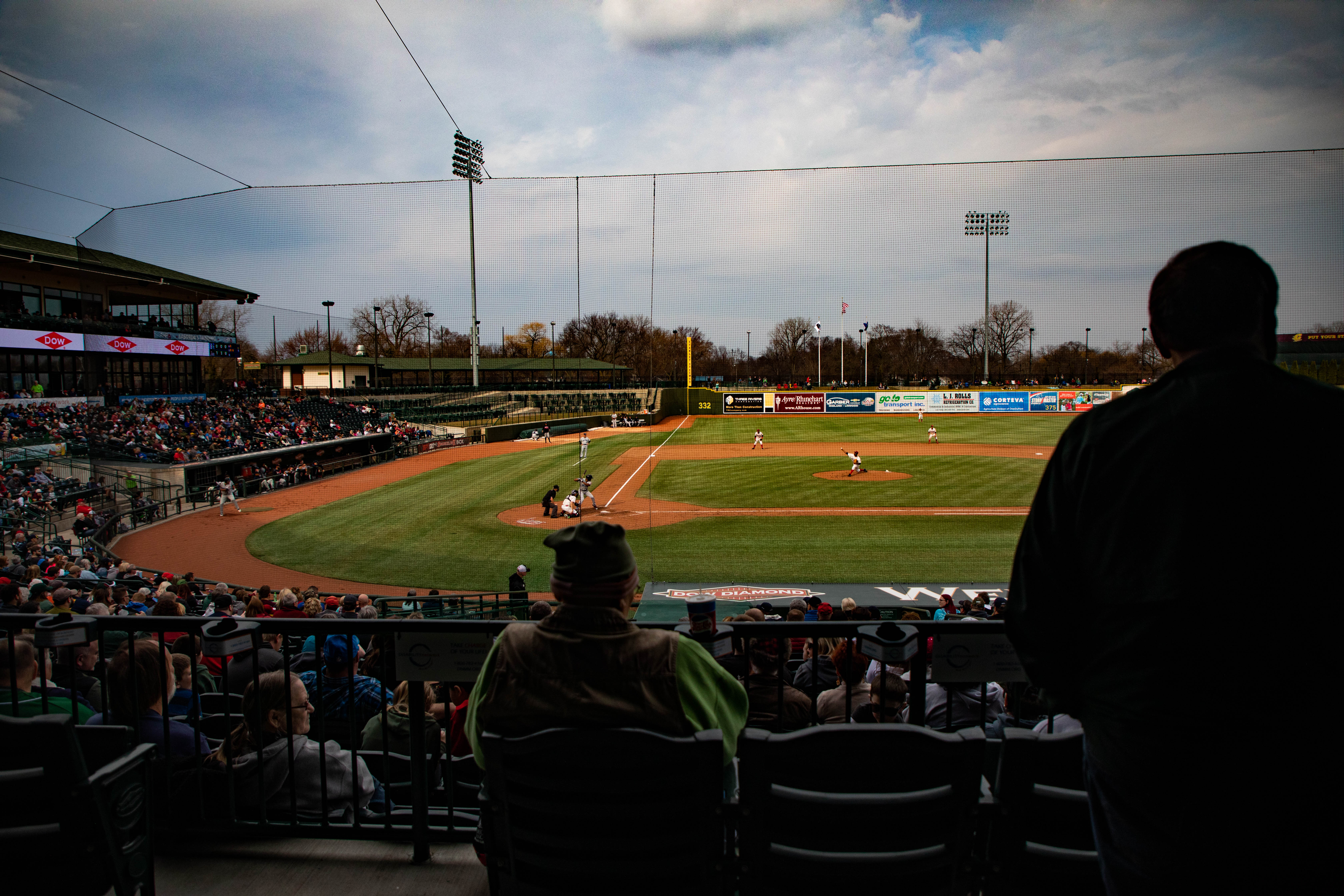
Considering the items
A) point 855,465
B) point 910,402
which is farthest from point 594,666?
point 910,402

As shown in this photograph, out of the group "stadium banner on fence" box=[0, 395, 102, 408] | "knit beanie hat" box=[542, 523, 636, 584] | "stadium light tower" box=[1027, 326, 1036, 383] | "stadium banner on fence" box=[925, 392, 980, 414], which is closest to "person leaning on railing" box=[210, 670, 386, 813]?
"knit beanie hat" box=[542, 523, 636, 584]

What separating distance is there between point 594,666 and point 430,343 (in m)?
66.7

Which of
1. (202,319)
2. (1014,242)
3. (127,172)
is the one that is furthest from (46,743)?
(202,319)

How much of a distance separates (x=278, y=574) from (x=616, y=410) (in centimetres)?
3692

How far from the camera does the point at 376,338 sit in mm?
45250

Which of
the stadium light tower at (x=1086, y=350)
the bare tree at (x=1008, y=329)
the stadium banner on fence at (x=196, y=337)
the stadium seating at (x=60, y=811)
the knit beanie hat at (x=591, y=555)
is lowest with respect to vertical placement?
the stadium seating at (x=60, y=811)

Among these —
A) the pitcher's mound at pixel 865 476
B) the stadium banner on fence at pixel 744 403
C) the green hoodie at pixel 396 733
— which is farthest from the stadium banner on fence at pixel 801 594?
the stadium banner on fence at pixel 744 403

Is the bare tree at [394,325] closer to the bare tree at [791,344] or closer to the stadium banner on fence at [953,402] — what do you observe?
the bare tree at [791,344]

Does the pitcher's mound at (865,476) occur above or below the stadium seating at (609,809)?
below

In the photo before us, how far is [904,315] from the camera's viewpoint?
18.5 m

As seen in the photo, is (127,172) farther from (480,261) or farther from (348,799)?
(348,799)

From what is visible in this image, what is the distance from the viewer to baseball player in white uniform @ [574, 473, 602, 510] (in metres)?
18.2

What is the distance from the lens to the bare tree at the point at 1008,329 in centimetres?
1741

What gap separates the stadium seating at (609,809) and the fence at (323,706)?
828mm
